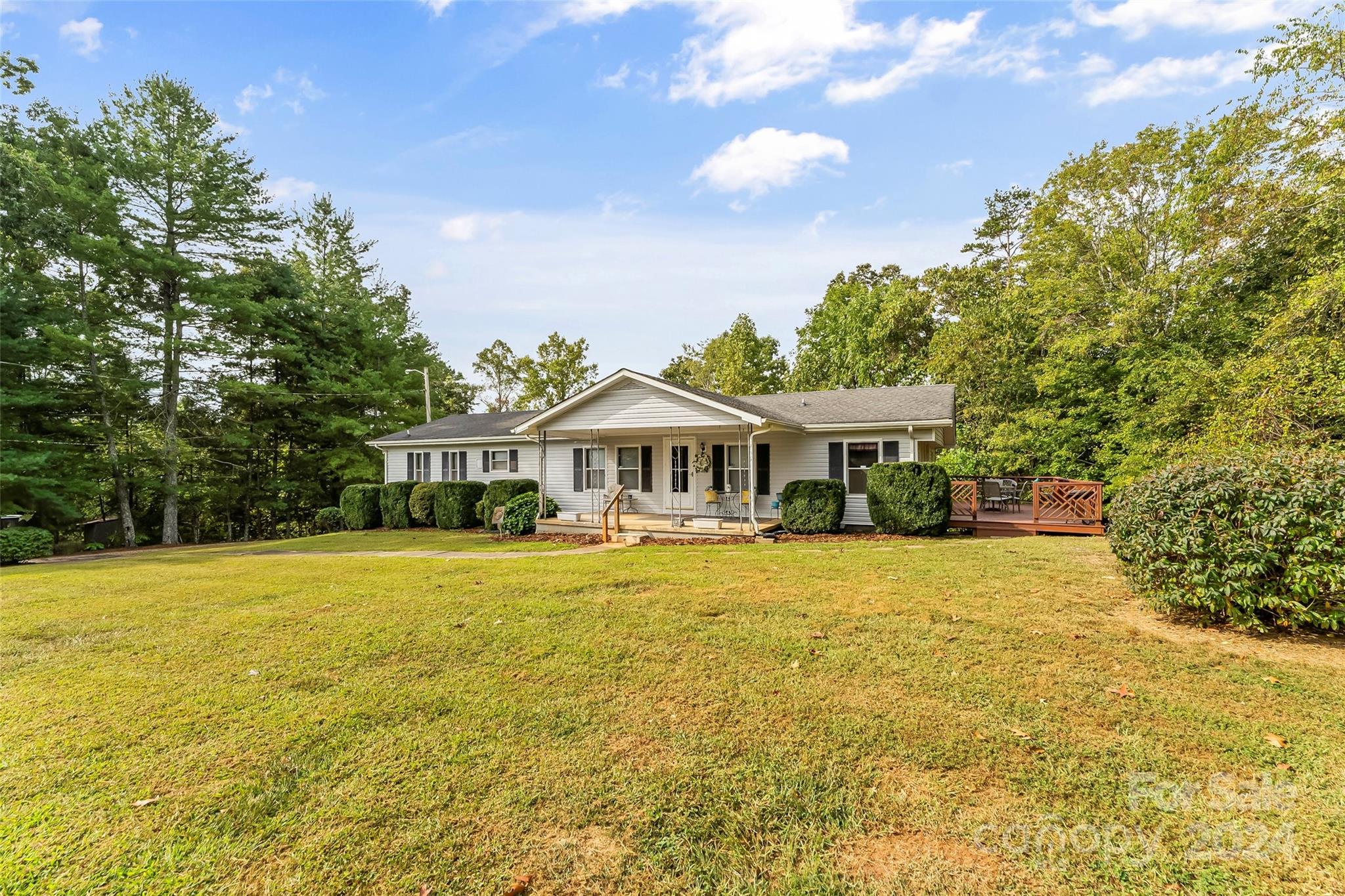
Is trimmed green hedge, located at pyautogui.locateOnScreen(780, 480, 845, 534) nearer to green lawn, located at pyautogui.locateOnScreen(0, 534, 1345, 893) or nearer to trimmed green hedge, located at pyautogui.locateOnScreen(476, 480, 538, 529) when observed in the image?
green lawn, located at pyautogui.locateOnScreen(0, 534, 1345, 893)

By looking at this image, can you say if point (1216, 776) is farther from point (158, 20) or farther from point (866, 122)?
point (158, 20)

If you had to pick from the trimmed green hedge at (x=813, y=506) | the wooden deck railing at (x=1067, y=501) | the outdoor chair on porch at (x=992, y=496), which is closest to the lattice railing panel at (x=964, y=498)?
the wooden deck railing at (x=1067, y=501)

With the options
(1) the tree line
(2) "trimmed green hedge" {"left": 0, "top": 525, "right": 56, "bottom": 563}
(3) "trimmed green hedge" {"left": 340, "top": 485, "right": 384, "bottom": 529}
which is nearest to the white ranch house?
(1) the tree line

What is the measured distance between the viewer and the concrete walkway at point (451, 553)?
10575 mm

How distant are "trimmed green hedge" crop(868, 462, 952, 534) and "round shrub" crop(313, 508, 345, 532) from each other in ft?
61.1

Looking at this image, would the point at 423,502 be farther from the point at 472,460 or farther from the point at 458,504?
the point at 472,460

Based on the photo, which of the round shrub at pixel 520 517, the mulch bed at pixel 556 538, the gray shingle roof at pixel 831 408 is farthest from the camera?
the round shrub at pixel 520 517

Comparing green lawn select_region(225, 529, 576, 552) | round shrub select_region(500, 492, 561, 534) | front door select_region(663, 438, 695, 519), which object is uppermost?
front door select_region(663, 438, 695, 519)

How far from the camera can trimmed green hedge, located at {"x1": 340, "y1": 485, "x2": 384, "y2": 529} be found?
19.0 m

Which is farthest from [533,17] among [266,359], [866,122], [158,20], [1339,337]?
[266,359]

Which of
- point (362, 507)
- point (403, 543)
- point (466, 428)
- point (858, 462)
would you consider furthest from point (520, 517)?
point (858, 462)

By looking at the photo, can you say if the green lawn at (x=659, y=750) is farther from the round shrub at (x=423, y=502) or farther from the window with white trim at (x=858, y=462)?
the round shrub at (x=423, y=502)

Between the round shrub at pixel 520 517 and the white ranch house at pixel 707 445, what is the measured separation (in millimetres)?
739

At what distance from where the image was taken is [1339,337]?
9523mm
